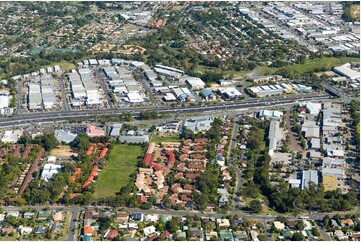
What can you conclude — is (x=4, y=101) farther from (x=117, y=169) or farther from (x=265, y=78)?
(x=265, y=78)

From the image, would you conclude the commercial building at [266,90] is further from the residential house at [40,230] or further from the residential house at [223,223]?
the residential house at [40,230]

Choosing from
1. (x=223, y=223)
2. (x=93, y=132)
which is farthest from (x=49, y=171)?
(x=223, y=223)

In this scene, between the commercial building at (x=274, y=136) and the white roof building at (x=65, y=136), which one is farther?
the white roof building at (x=65, y=136)

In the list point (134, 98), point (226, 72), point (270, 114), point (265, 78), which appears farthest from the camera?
point (226, 72)

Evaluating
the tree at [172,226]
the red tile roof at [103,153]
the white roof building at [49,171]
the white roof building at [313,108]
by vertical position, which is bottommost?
the tree at [172,226]

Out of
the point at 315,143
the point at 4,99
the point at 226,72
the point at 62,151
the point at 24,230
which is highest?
the point at 226,72

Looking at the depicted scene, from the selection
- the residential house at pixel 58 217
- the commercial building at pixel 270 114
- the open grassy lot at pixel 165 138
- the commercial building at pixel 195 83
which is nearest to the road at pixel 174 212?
the residential house at pixel 58 217
